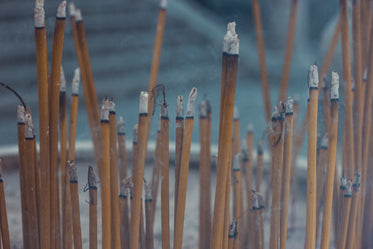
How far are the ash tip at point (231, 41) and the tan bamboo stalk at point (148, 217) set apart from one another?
17 centimetres

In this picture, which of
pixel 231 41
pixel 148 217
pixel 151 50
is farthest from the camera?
pixel 151 50

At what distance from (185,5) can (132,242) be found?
0.60 meters

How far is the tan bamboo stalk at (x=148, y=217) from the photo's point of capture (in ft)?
1.39

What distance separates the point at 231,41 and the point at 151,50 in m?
0.56

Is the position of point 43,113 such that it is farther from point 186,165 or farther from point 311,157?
point 311,157

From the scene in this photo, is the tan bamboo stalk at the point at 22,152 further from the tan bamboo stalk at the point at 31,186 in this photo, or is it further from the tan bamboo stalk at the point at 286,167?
the tan bamboo stalk at the point at 286,167

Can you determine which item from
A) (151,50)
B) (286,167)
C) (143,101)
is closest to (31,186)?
(143,101)

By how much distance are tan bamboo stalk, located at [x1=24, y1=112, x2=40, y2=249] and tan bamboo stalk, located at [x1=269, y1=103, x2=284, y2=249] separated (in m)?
0.24

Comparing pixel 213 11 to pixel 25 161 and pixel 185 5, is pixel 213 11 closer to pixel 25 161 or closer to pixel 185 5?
pixel 185 5

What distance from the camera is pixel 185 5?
854mm

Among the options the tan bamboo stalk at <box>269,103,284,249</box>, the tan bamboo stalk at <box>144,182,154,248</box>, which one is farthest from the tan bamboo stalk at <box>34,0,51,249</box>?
the tan bamboo stalk at <box>269,103,284,249</box>

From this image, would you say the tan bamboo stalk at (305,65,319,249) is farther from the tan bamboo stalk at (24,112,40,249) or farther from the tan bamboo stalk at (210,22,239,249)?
the tan bamboo stalk at (24,112,40,249)

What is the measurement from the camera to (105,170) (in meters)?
0.37

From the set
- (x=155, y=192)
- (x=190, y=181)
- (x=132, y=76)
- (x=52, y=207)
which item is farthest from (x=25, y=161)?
(x=132, y=76)
